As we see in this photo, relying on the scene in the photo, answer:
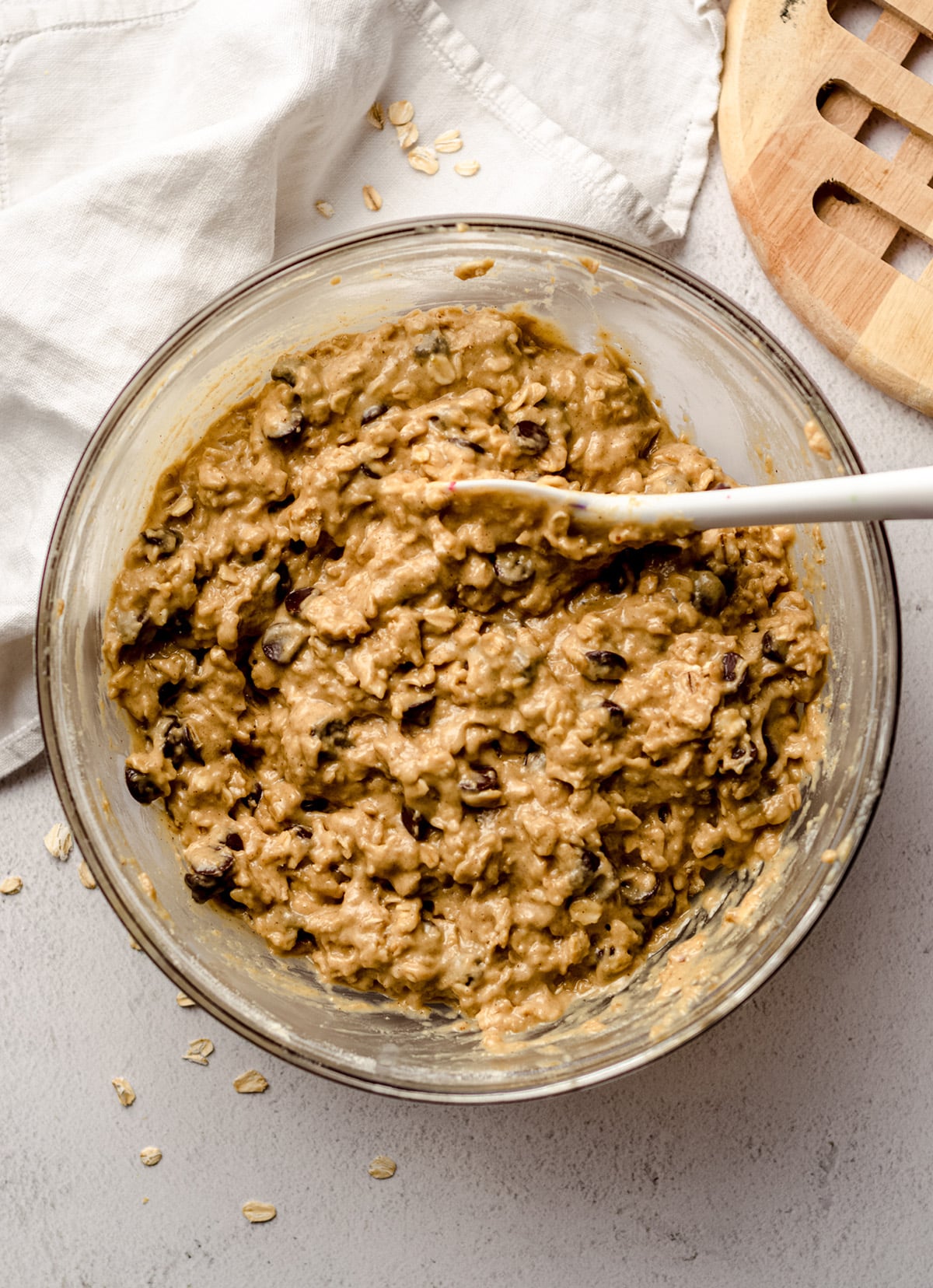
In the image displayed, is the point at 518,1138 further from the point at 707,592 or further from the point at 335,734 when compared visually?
Result: the point at 707,592

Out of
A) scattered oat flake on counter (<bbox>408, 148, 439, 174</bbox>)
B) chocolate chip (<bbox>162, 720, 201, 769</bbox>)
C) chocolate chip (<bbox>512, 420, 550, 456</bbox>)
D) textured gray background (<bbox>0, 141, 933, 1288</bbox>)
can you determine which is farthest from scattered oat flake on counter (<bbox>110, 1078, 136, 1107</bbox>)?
scattered oat flake on counter (<bbox>408, 148, 439, 174</bbox>)

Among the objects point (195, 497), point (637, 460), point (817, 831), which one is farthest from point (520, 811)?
point (195, 497)

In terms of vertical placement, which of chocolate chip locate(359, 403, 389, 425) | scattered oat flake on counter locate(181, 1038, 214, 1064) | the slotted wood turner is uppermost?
the slotted wood turner

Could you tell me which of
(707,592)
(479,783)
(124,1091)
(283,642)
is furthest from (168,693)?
(707,592)

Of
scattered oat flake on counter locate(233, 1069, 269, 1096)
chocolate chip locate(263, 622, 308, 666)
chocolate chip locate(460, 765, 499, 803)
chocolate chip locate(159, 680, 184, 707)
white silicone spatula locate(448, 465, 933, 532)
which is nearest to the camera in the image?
white silicone spatula locate(448, 465, 933, 532)

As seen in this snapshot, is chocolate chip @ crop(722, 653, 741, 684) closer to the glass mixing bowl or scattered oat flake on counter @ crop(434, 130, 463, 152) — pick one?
the glass mixing bowl

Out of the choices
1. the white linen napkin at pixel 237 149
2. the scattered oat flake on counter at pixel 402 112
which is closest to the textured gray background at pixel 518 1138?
the white linen napkin at pixel 237 149

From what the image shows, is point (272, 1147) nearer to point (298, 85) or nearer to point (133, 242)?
point (133, 242)
